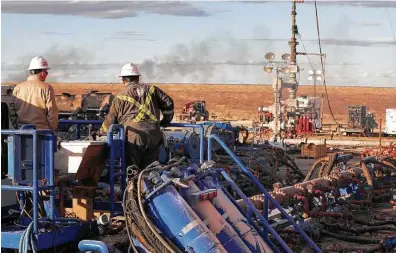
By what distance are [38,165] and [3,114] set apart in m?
1.33

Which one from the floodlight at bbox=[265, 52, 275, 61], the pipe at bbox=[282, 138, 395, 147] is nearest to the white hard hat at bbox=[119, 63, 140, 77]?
the pipe at bbox=[282, 138, 395, 147]

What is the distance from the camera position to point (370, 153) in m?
18.2

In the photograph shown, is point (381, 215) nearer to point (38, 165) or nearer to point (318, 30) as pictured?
point (38, 165)

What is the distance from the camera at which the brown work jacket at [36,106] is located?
7535mm

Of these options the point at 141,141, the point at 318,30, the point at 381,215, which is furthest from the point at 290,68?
the point at 141,141

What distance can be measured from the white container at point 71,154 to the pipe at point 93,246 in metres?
1.14

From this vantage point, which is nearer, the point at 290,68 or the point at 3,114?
the point at 3,114

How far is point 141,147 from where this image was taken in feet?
25.3

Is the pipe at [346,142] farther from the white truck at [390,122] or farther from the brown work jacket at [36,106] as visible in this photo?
the brown work jacket at [36,106]

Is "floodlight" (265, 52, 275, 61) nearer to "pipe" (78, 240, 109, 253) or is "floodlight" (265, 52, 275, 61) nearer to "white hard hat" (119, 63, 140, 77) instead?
"white hard hat" (119, 63, 140, 77)

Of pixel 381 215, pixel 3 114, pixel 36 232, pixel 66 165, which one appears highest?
pixel 3 114

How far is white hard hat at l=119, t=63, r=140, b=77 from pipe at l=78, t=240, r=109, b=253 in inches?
86.4

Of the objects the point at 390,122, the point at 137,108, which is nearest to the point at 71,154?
the point at 137,108

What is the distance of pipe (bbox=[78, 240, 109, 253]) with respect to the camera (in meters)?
6.12
